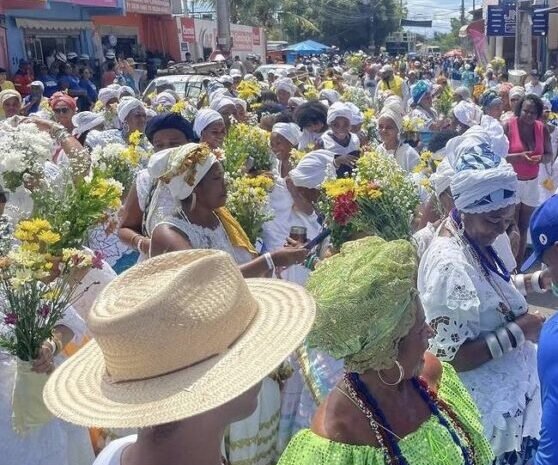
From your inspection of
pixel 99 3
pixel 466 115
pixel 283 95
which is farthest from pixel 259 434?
pixel 99 3

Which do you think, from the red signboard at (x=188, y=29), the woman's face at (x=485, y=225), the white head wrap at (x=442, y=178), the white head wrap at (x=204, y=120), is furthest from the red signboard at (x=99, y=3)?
the woman's face at (x=485, y=225)

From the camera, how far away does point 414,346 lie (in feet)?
7.82

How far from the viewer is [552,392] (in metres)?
2.47

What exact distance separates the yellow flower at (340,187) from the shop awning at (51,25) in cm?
2135

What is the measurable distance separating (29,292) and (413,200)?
75.1 inches

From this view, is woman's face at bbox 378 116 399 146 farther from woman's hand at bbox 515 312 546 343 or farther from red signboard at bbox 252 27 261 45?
red signboard at bbox 252 27 261 45

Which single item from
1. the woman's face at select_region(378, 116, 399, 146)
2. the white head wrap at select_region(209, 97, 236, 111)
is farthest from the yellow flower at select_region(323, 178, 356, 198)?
the white head wrap at select_region(209, 97, 236, 111)

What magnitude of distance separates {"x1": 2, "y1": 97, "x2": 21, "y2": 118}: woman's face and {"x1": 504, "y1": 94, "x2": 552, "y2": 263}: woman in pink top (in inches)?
222

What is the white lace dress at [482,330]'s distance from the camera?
3059mm

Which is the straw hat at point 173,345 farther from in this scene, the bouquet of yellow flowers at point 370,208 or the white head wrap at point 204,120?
the white head wrap at point 204,120

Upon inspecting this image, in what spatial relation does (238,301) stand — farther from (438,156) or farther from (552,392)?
(438,156)

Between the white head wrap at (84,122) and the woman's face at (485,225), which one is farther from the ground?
the woman's face at (485,225)

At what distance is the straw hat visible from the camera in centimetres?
169

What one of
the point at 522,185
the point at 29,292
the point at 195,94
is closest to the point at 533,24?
the point at 195,94
